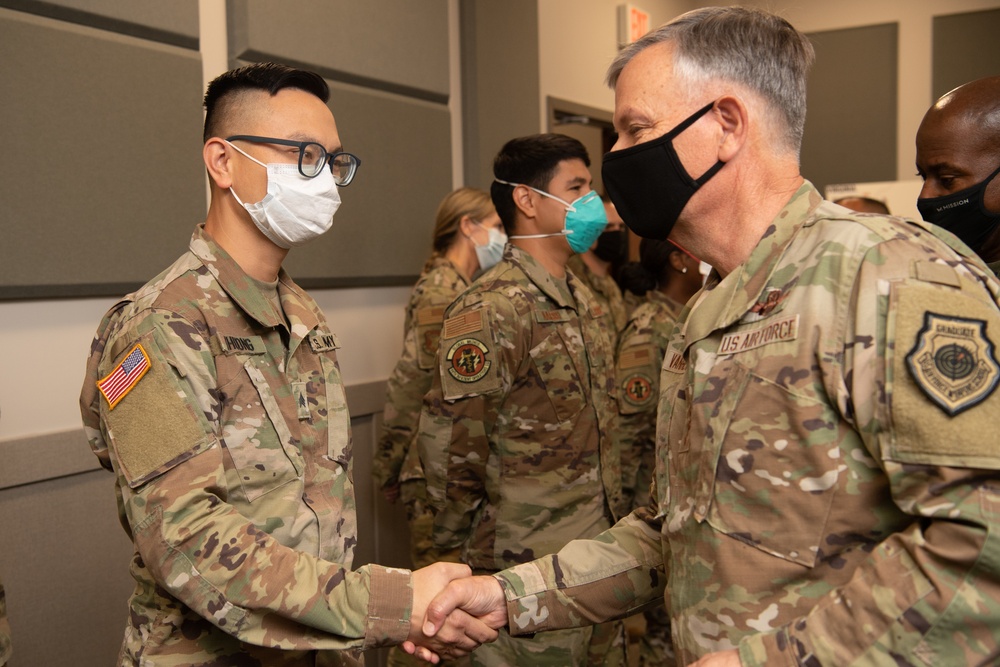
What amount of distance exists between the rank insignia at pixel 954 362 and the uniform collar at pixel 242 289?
1077 mm

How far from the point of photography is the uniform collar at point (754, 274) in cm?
110

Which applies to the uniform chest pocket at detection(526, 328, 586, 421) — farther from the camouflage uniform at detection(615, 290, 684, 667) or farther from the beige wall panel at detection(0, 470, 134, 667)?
the beige wall panel at detection(0, 470, 134, 667)

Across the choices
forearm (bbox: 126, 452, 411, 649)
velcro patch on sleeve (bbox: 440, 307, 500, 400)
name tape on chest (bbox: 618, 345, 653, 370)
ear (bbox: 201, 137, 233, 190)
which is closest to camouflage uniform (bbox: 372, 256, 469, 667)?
velcro patch on sleeve (bbox: 440, 307, 500, 400)

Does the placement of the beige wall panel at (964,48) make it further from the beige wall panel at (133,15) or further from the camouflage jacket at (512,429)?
the beige wall panel at (133,15)

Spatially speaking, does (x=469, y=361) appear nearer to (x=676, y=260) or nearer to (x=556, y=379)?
(x=556, y=379)

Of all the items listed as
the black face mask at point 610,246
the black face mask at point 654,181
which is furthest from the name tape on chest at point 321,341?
the black face mask at point 610,246

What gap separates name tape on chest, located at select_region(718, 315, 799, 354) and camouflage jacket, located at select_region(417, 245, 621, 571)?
1.20 meters

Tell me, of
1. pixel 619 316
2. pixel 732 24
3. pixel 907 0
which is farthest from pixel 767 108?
pixel 907 0

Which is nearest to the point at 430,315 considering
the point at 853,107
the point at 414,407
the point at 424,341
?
the point at 424,341

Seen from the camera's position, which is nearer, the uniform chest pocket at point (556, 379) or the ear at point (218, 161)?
the ear at point (218, 161)

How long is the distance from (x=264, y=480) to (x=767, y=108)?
40.6 inches

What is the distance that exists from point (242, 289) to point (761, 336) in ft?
3.07

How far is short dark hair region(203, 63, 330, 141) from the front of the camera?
158 cm

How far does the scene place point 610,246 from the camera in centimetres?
416
